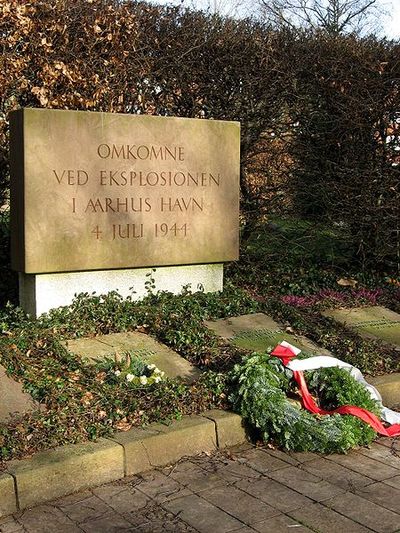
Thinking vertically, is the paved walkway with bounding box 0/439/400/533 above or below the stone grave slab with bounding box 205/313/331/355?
below

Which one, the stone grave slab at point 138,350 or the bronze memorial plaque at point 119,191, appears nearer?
the stone grave slab at point 138,350

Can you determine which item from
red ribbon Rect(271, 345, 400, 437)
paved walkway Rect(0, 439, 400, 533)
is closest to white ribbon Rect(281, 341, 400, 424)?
red ribbon Rect(271, 345, 400, 437)

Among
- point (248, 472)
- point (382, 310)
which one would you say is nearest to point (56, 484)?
point (248, 472)

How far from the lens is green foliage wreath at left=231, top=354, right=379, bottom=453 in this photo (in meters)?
4.53

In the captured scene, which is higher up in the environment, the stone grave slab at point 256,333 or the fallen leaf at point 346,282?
the fallen leaf at point 346,282

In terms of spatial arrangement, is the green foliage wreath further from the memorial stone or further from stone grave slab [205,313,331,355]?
the memorial stone

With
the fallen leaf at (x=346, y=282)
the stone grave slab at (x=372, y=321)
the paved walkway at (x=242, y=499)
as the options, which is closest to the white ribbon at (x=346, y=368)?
the paved walkway at (x=242, y=499)

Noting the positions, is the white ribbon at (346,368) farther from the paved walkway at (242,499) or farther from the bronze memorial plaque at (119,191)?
the bronze memorial plaque at (119,191)

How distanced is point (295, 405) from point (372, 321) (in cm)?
253

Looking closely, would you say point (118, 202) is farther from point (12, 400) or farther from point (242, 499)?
point (242, 499)

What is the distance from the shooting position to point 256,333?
20.3ft

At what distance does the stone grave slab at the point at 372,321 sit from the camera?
6.63m

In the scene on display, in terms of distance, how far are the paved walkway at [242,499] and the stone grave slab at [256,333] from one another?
1.48 metres

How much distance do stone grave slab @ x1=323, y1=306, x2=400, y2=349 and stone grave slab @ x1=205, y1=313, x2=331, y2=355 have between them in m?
0.69
